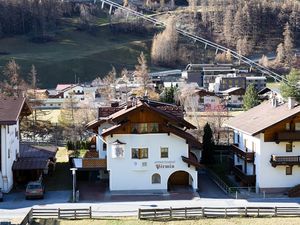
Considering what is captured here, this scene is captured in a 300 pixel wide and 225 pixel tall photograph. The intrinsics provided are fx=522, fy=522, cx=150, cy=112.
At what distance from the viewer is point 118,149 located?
36062 millimetres

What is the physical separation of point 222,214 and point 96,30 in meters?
144

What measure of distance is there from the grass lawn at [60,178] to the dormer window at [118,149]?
4237 millimetres

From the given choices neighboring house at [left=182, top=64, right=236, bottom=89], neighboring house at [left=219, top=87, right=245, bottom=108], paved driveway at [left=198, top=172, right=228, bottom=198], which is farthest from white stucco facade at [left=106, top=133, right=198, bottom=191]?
neighboring house at [left=182, top=64, right=236, bottom=89]

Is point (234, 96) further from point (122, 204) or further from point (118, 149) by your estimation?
point (122, 204)

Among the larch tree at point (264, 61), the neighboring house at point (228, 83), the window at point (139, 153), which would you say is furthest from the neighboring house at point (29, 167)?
the larch tree at point (264, 61)

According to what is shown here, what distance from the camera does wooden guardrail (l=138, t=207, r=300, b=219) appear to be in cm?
2862

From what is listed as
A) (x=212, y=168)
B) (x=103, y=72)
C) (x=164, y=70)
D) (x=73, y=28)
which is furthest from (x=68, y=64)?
(x=212, y=168)

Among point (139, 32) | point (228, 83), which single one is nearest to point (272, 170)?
point (228, 83)

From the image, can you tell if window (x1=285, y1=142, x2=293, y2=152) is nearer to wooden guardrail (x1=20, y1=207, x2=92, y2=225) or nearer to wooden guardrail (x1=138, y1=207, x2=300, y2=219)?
wooden guardrail (x1=138, y1=207, x2=300, y2=219)

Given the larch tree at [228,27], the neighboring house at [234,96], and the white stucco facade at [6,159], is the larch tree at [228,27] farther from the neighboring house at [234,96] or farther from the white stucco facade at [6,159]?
the white stucco facade at [6,159]

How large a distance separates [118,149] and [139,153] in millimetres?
1531

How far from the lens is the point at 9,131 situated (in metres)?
37.0

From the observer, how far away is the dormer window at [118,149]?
36000 millimetres

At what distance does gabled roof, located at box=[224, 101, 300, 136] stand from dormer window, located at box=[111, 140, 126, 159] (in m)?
→ 8.75
